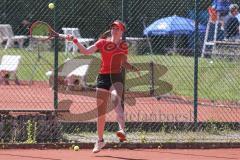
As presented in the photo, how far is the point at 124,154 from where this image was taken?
10578mm

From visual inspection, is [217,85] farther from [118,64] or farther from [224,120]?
[118,64]

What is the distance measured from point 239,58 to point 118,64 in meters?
6.33

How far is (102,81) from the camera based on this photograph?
10.5m

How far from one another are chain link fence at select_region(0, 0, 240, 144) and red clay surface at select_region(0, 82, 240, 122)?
2 cm

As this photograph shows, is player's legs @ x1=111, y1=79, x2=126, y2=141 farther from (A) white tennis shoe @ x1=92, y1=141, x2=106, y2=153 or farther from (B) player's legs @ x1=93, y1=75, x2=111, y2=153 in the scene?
(A) white tennis shoe @ x1=92, y1=141, x2=106, y2=153

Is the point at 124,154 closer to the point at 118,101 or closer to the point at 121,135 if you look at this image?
the point at 121,135

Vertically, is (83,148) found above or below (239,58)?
below

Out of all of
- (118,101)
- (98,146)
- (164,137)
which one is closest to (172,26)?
(164,137)

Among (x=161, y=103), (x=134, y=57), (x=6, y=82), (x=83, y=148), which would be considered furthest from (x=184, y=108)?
(x=6, y=82)

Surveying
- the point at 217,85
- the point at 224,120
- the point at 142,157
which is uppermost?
the point at 217,85

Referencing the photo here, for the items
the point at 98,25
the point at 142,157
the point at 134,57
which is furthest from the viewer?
→ the point at 134,57

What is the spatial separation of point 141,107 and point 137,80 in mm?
873

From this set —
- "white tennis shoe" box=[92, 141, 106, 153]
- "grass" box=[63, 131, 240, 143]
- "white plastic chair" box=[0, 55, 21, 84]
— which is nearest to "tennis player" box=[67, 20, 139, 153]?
"white tennis shoe" box=[92, 141, 106, 153]

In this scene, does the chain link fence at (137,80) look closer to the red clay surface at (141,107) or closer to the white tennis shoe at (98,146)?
the red clay surface at (141,107)
